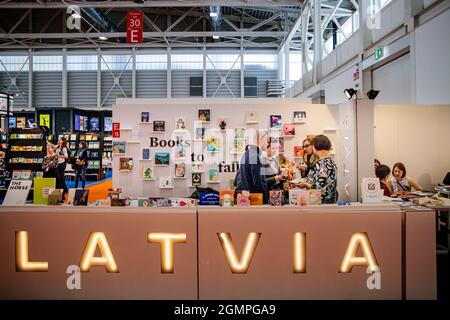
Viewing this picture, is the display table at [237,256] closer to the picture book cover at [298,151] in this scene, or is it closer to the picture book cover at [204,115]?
the picture book cover at [298,151]

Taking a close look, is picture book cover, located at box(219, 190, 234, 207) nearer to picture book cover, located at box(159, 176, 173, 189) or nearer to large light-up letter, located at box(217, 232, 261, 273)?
large light-up letter, located at box(217, 232, 261, 273)

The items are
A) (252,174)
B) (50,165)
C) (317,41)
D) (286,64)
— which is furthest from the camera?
(286,64)

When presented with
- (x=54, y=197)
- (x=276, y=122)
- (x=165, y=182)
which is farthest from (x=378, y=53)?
(x=54, y=197)

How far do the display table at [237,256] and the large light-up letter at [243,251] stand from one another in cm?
2

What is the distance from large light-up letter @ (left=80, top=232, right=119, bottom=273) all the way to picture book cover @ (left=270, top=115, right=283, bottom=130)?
4.66 meters

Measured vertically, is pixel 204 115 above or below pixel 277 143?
above

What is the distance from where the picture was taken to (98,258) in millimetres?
2938

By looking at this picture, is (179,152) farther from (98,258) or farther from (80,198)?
(98,258)

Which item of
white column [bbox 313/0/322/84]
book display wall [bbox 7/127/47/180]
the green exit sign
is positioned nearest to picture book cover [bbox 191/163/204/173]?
the green exit sign

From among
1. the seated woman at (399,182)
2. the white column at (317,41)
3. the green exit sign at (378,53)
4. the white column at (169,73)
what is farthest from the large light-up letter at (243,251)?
the white column at (169,73)

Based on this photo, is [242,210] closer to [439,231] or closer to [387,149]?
[439,231]

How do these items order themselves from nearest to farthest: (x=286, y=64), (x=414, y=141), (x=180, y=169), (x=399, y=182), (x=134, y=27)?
(x=399, y=182)
(x=414, y=141)
(x=180, y=169)
(x=134, y=27)
(x=286, y=64)

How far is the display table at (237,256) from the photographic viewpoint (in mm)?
2914

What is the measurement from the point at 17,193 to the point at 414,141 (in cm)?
626
